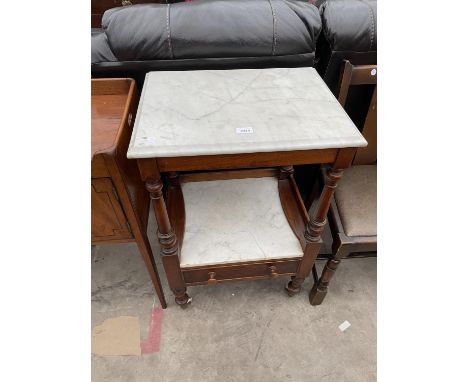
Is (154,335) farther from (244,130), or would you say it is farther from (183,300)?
(244,130)

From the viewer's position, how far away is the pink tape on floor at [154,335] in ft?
4.10

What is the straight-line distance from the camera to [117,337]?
128 cm

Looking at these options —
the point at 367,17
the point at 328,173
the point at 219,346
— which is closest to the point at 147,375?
the point at 219,346

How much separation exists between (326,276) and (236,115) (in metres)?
0.77

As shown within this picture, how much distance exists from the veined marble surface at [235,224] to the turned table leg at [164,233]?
0.05m

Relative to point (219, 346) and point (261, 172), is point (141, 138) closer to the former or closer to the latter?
point (261, 172)

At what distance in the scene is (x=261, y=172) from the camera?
130cm

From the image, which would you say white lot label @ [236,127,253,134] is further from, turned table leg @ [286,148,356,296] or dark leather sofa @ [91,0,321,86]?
dark leather sofa @ [91,0,321,86]

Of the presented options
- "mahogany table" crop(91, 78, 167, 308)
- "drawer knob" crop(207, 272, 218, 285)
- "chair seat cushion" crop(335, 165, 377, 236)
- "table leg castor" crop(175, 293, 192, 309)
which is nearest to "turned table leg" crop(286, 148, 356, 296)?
"chair seat cushion" crop(335, 165, 377, 236)

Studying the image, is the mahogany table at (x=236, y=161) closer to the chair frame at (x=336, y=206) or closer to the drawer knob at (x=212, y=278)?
the drawer knob at (x=212, y=278)

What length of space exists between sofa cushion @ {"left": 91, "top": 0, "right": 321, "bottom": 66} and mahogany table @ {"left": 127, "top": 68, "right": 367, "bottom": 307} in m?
0.10

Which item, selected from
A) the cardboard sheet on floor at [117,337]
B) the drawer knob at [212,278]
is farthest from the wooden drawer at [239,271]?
the cardboard sheet on floor at [117,337]

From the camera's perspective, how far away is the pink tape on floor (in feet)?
4.10

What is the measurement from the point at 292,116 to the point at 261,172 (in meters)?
0.50
